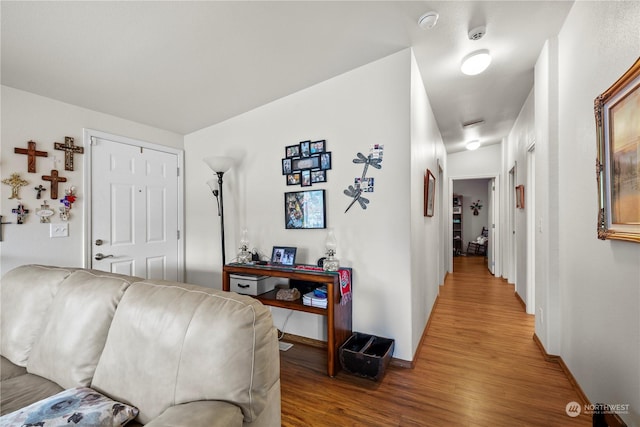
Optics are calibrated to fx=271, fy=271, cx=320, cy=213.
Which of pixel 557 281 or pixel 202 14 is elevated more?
pixel 202 14

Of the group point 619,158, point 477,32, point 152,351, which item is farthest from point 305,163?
point 619,158

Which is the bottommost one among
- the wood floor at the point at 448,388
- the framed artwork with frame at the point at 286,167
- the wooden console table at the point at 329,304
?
the wood floor at the point at 448,388

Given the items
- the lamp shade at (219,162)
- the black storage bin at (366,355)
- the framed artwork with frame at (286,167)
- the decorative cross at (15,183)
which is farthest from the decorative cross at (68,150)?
the black storage bin at (366,355)

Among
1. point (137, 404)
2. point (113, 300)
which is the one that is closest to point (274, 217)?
point (113, 300)

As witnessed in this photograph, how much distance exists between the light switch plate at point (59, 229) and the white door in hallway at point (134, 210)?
19cm

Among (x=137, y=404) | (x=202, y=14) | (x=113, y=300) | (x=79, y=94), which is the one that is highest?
(x=202, y=14)

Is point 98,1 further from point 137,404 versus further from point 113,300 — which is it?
point 137,404

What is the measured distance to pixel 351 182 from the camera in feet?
7.69

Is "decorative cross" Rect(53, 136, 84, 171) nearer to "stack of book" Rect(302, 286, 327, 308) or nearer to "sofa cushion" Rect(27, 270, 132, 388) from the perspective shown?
"sofa cushion" Rect(27, 270, 132, 388)

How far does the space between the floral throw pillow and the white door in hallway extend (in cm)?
209

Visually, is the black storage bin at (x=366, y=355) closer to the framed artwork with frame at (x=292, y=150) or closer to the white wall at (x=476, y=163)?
the framed artwork with frame at (x=292, y=150)

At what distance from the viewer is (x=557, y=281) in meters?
Result: 2.13

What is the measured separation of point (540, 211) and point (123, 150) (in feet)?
13.4

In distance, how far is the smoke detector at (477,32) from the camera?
1.89 meters
